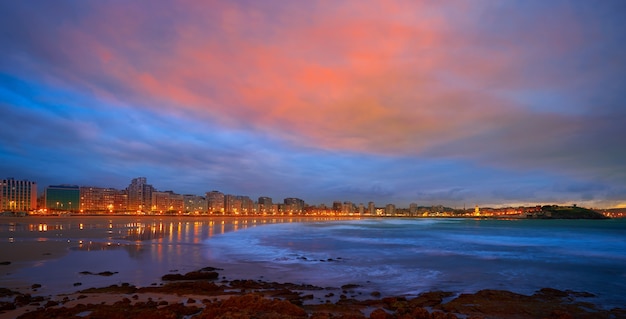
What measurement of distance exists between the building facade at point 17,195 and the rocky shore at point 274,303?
187 m

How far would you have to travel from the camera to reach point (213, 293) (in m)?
14.6

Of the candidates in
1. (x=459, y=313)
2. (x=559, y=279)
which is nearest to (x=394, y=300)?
(x=459, y=313)

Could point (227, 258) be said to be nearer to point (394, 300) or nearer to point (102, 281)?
point (102, 281)

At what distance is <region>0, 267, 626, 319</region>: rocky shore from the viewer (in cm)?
1134

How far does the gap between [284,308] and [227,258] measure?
1489 cm

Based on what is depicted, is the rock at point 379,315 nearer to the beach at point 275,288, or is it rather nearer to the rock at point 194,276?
the beach at point 275,288

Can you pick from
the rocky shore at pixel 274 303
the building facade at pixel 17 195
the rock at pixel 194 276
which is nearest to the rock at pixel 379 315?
the rocky shore at pixel 274 303

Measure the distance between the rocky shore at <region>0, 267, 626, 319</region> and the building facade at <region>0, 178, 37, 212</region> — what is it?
18675cm

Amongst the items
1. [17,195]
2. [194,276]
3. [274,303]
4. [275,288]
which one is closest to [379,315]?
[274,303]

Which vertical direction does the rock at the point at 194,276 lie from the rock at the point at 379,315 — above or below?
below

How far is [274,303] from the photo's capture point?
1199 centimetres

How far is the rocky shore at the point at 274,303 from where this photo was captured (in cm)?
1134

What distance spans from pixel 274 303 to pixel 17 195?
20699 centimetres

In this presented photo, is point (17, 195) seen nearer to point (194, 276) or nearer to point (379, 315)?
point (194, 276)
